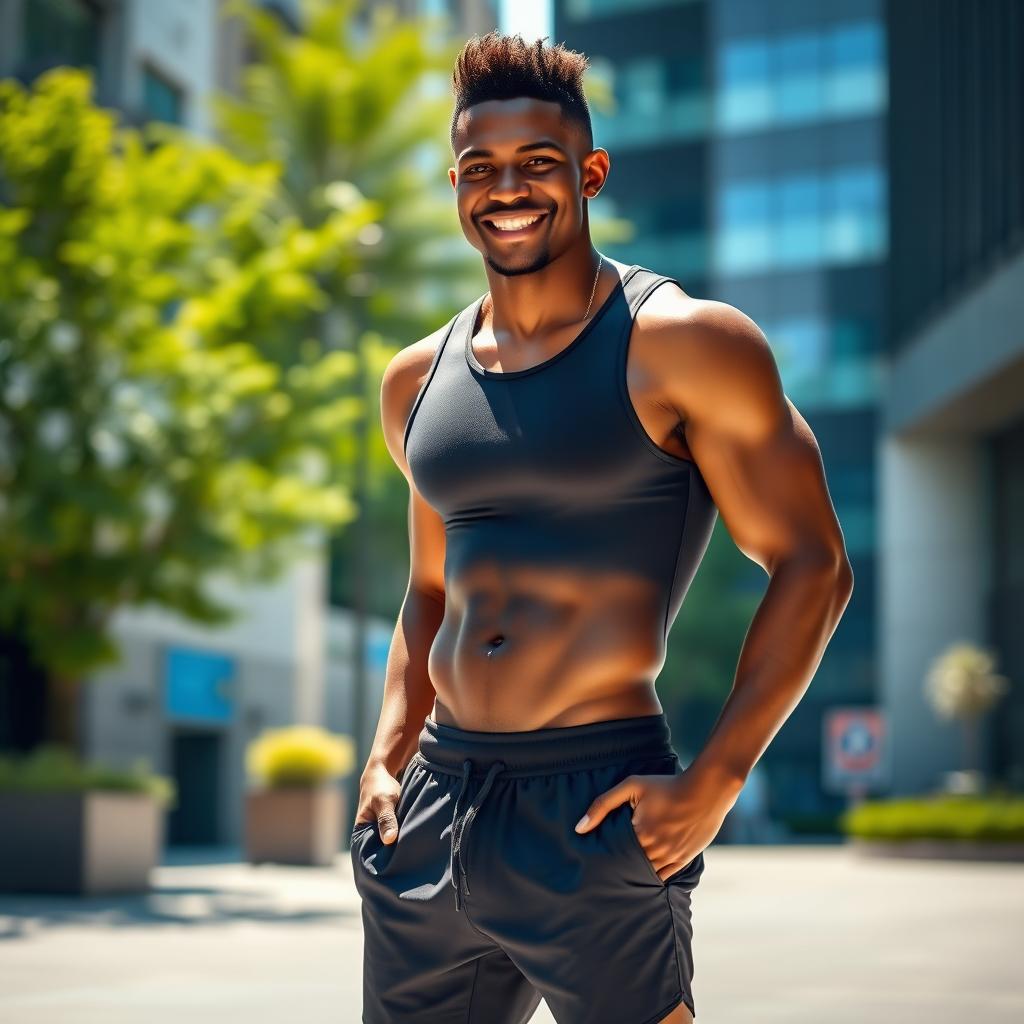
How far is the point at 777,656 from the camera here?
8.25 feet

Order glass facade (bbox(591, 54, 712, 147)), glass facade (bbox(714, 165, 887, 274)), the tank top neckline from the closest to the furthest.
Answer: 1. the tank top neckline
2. glass facade (bbox(714, 165, 887, 274))
3. glass facade (bbox(591, 54, 712, 147))

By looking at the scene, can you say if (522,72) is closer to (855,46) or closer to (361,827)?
(361,827)

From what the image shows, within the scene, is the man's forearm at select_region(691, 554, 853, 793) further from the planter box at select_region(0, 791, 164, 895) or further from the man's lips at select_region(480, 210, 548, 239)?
the planter box at select_region(0, 791, 164, 895)

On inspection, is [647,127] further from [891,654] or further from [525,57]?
[525,57]

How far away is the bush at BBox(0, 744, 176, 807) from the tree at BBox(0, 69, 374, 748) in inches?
A: 31.7

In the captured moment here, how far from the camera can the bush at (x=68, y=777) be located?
50.9 ft

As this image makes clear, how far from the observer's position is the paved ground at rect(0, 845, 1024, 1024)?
784 cm

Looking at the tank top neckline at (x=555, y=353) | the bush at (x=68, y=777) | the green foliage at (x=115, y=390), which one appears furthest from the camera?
the bush at (x=68, y=777)

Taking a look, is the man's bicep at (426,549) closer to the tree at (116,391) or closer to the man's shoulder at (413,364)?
the man's shoulder at (413,364)

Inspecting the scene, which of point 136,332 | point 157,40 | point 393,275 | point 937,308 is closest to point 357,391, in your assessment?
point 136,332

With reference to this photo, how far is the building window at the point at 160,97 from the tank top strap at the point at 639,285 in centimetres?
2603

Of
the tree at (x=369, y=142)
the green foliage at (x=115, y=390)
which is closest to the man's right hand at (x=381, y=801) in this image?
the green foliage at (x=115, y=390)

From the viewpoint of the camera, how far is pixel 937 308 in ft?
136

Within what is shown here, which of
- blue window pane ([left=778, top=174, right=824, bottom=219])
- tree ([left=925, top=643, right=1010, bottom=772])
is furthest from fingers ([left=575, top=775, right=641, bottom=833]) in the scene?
blue window pane ([left=778, top=174, right=824, bottom=219])
